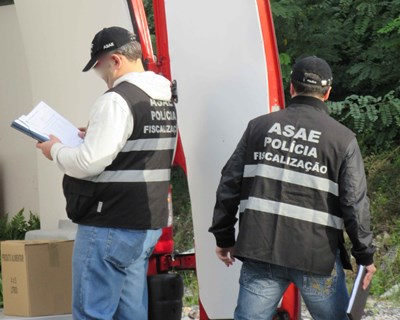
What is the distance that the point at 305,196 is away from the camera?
150 inches

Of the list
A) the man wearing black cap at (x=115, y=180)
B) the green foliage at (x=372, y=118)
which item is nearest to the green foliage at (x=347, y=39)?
the green foliage at (x=372, y=118)

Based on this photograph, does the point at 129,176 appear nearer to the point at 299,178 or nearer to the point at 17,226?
the point at 299,178

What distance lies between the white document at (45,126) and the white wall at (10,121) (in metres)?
4.45

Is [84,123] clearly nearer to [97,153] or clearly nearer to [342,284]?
[97,153]

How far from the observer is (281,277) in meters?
3.89

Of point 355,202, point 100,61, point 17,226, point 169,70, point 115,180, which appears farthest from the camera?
point 17,226

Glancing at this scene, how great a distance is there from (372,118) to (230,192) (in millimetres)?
4629

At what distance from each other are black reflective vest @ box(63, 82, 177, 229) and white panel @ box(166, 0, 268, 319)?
307 mm

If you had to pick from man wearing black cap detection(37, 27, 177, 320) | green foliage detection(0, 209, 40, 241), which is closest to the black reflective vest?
man wearing black cap detection(37, 27, 177, 320)

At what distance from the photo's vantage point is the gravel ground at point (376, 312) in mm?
6391

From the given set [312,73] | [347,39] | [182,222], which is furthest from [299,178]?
[347,39]

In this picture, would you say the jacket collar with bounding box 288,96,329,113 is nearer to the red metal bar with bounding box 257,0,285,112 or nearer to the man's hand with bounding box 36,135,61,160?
the red metal bar with bounding box 257,0,285,112

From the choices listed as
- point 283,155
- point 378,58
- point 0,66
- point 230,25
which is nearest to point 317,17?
point 378,58

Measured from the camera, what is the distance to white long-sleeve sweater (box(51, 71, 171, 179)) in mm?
3898
